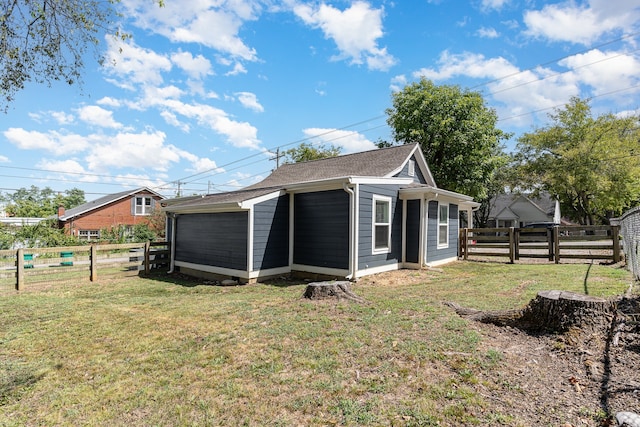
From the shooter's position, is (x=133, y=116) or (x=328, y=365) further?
(x=133, y=116)

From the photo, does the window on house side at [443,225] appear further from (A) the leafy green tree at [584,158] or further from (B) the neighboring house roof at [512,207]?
(B) the neighboring house roof at [512,207]

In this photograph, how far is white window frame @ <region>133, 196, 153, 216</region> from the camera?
3209cm

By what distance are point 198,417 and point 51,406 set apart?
5.22 ft

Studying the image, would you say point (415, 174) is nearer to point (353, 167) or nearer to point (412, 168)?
point (412, 168)

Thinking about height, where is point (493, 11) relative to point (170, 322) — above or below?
above

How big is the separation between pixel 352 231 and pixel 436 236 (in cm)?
449

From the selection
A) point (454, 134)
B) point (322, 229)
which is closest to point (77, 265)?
point (322, 229)

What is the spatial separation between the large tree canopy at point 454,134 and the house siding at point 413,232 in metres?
11.4

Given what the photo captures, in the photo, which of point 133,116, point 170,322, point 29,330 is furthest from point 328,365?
point 133,116

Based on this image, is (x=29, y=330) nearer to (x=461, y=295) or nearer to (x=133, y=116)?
(x=461, y=295)

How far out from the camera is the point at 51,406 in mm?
3248

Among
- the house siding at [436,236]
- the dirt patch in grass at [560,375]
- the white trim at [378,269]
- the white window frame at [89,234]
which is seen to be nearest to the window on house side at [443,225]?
the house siding at [436,236]

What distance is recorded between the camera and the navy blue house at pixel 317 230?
9234 millimetres

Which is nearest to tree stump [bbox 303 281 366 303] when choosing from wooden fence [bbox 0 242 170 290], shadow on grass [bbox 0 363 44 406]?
shadow on grass [bbox 0 363 44 406]
